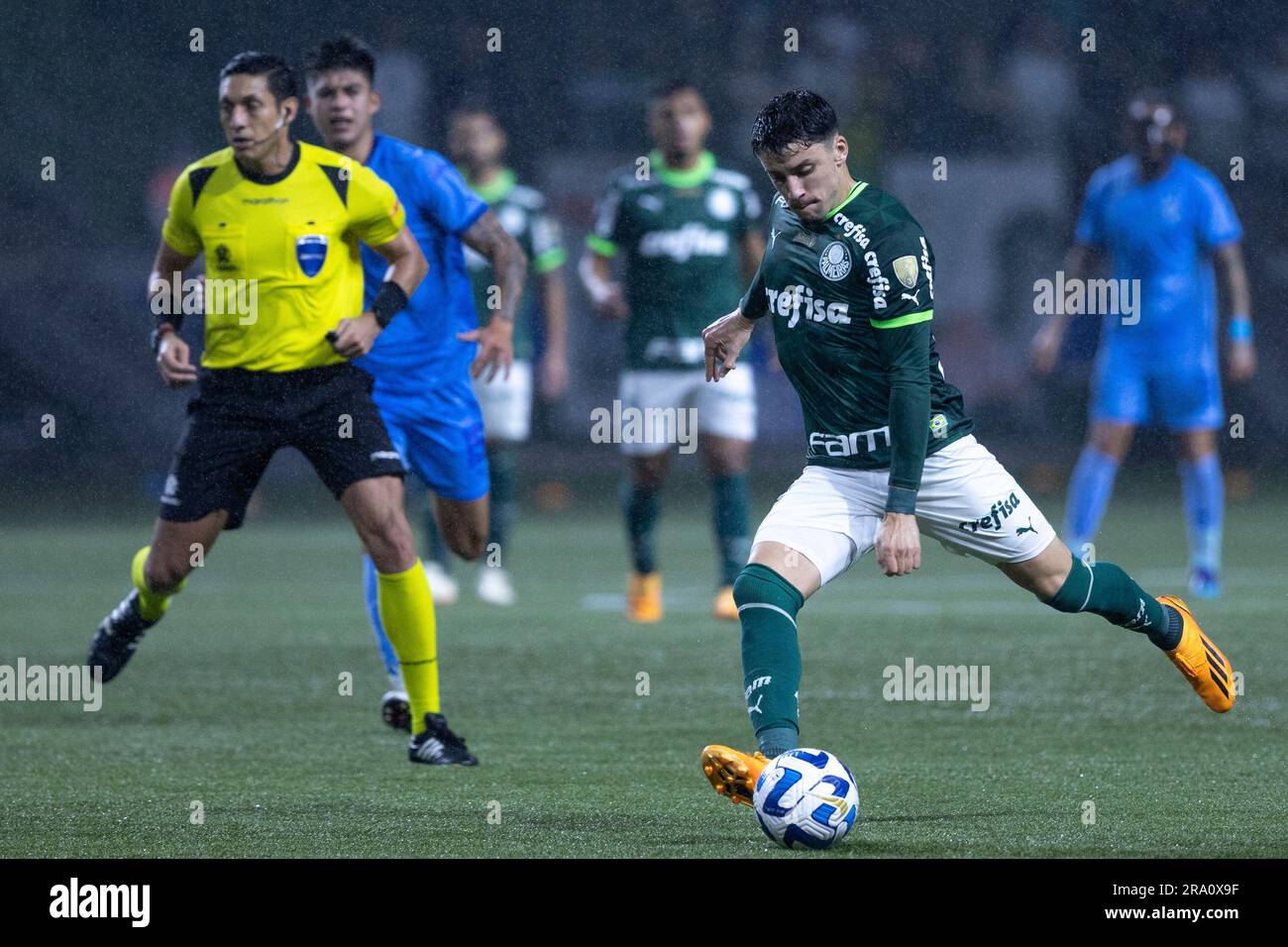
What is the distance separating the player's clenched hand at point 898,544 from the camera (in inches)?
200

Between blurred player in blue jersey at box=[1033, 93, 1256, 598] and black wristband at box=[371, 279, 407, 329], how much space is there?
525 centimetres

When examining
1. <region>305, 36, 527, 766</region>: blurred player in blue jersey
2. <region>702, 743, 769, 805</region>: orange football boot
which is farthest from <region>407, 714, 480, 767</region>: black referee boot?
<region>702, 743, 769, 805</region>: orange football boot

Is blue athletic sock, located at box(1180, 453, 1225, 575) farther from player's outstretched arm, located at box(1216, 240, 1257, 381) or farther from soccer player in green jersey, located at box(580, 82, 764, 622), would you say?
soccer player in green jersey, located at box(580, 82, 764, 622)

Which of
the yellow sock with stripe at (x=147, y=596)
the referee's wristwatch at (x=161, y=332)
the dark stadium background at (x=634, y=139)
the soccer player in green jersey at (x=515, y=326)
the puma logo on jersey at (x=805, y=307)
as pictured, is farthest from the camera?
the dark stadium background at (x=634, y=139)

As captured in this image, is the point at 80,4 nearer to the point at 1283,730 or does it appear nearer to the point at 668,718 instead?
the point at 668,718

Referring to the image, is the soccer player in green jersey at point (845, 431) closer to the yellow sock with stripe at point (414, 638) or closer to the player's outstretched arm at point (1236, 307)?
the yellow sock with stripe at point (414, 638)

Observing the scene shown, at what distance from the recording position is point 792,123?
5109 millimetres

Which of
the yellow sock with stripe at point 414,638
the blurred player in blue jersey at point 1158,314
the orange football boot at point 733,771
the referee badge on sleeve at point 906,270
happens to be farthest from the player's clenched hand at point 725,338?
the blurred player in blue jersey at point 1158,314

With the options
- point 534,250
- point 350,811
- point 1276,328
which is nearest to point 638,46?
point 1276,328

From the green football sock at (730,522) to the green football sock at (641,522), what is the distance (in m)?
0.35

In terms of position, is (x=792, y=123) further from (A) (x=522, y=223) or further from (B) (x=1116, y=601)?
(A) (x=522, y=223)

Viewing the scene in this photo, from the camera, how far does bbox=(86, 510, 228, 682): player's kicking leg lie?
6.35 m

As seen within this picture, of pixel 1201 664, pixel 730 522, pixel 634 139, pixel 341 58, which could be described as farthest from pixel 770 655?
pixel 634 139

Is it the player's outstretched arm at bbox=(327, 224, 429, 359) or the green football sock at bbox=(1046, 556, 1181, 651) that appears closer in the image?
the green football sock at bbox=(1046, 556, 1181, 651)
